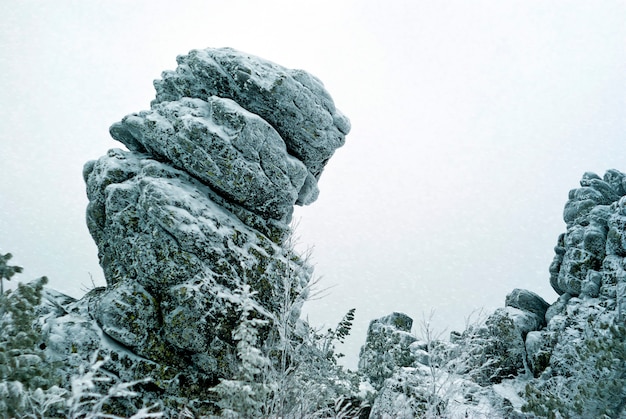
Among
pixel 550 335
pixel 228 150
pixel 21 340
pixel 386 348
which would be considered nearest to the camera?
pixel 21 340

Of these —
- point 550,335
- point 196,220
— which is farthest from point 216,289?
point 550,335

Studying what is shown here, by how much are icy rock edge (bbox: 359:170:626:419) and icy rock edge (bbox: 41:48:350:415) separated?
242 inches

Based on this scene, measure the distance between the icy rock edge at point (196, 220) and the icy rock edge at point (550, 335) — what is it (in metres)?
6.14

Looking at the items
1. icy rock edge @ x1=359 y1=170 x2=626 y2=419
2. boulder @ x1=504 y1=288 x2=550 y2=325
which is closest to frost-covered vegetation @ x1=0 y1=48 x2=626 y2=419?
icy rock edge @ x1=359 y1=170 x2=626 y2=419

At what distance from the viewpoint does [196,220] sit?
11898 mm

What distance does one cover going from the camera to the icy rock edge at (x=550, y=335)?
49.4 ft

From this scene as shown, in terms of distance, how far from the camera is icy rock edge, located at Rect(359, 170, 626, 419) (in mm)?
15047

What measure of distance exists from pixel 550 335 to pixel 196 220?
18.7m

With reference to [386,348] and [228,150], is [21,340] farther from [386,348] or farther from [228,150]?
[386,348]

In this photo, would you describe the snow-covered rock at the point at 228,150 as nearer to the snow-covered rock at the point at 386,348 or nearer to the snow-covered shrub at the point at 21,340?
the snow-covered shrub at the point at 21,340

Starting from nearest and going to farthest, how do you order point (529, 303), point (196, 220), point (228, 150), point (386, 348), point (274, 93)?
point (196, 220) → point (228, 150) → point (274, 93) → point (386, 348) → point (529, 303)

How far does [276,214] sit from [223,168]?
2408mm

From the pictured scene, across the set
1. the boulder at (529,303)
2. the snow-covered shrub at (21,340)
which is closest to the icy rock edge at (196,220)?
the snow-covered shrub at (21,340)

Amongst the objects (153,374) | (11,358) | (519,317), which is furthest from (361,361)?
(11,358)
